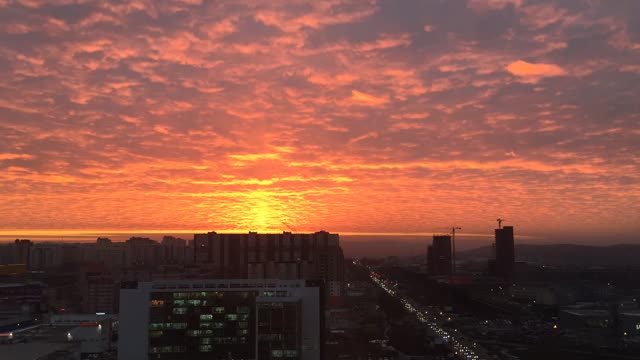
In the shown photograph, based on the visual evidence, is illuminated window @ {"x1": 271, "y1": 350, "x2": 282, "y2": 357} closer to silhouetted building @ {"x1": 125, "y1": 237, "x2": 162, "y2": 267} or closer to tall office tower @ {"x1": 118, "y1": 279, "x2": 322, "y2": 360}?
tall office tower @ {"x1": 118, "y1": 279, "x2": 322, "y2": 360}

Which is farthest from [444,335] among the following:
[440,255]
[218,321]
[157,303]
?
[440,255]

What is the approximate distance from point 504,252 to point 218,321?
94.8 m

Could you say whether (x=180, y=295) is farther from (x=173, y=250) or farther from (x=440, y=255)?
(x=440, y=255)

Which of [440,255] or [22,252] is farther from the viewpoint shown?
[440,255]

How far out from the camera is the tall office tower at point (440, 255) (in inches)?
4812

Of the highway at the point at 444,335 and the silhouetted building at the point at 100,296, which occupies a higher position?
the silhouetted building at the point at 100,296

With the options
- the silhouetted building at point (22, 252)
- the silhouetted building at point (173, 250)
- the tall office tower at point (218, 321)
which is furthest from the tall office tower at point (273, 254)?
the silhouetted building at point (22, 252)

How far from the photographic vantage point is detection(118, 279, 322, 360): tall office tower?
26.6m

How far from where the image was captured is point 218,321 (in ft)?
89.4

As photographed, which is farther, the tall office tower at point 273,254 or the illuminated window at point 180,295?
the tall office tower at point 273,254

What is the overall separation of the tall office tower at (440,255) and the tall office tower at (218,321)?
9888cm

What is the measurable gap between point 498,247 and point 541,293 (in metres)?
41.1

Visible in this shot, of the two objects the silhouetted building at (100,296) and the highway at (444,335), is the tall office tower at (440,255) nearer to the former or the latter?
the highway at (444,335)

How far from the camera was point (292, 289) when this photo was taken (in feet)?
90.4
